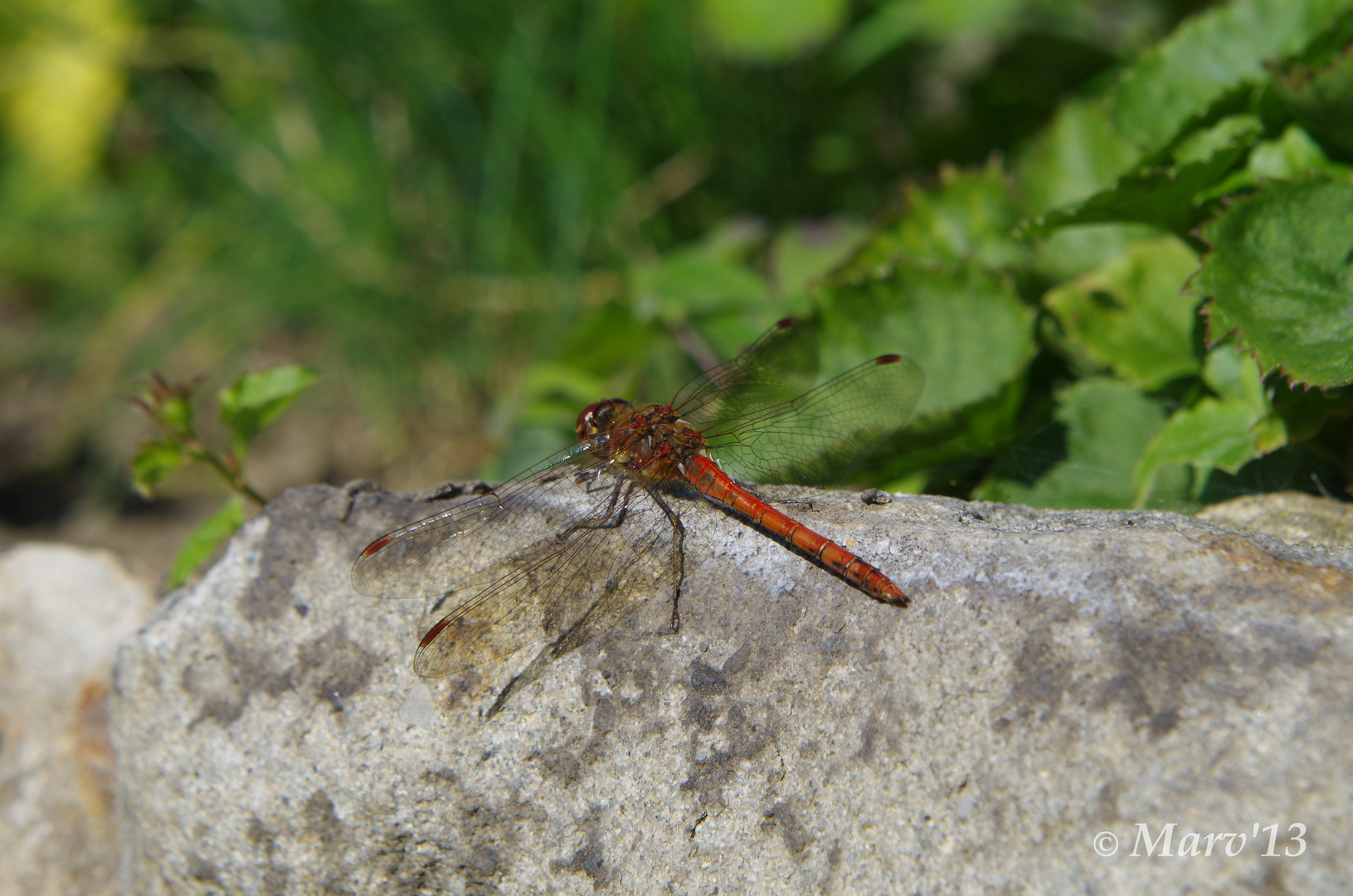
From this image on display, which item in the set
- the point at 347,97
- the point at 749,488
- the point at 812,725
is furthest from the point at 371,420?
the point at 812,725

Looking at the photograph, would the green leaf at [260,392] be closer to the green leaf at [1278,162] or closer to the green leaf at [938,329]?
the green leaf at [938,329]

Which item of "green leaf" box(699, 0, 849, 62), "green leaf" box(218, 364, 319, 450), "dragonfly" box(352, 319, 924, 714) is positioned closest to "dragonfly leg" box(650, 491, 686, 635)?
"dragonfly" box(352, 319, 924, 714)

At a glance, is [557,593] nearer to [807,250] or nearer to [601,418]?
[601,418]

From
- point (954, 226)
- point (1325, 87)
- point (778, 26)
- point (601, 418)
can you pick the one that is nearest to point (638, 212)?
point (778, 26)

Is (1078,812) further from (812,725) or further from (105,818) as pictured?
(105,818)

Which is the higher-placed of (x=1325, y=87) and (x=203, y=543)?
(x=203, y=543)

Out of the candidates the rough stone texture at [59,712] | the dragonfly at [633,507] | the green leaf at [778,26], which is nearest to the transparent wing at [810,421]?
the dragonfly at [633,507]
